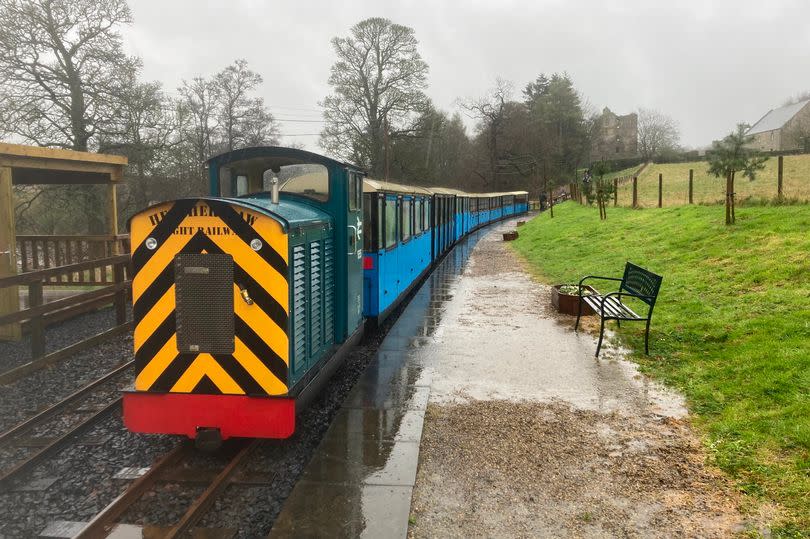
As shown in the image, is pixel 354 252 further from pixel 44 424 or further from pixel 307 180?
pixel 44 424

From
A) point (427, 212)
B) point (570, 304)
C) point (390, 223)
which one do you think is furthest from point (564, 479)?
point (427, 212)

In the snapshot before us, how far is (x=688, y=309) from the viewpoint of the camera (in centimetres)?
874

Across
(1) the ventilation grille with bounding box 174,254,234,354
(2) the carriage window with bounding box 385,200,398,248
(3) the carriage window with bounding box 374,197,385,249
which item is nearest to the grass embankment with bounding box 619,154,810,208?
(2) the carriage window with bounding box 385,200,398,248

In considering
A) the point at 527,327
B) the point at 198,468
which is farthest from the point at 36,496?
the point at 527,327

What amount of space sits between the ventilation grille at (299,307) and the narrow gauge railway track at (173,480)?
2.79 ft

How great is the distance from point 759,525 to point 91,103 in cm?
2306

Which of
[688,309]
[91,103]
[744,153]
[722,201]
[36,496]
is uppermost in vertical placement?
[91,103]

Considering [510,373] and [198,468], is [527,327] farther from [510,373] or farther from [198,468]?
[198,468]

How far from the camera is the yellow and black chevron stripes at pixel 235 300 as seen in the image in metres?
4.58

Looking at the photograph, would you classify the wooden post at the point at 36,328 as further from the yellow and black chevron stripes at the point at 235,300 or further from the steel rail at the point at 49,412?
the yellow and black chevron stripes at the point at 235,300

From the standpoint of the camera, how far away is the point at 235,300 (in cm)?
468

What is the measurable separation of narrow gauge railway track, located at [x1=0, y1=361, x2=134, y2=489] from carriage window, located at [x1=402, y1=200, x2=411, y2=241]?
595 centimetres

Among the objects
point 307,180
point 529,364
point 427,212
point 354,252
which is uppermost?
point 307,180

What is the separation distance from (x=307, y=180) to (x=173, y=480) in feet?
11.3
